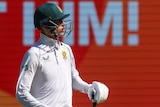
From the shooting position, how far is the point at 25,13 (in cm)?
775

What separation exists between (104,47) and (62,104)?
12.6ft

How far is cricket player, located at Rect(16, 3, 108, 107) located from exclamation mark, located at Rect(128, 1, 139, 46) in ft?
12.3

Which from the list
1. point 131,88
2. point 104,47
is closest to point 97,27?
point 104,47

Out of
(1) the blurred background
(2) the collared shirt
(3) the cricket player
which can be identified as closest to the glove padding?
(3) the cricket player

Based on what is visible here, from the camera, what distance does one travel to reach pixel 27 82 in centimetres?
382

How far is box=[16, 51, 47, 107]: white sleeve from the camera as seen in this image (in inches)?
148

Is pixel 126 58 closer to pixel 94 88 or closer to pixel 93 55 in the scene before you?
pixel 93 55

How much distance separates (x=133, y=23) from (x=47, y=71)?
4.05 m

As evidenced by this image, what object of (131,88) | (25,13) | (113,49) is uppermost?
(25,13)

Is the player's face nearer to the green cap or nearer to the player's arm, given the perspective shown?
the green cap

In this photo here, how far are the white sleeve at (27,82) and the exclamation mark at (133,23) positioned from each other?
4060 mm

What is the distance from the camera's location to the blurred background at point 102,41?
775 cm

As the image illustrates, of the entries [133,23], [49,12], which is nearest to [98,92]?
[49,12]

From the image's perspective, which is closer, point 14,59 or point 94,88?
point 94,88
